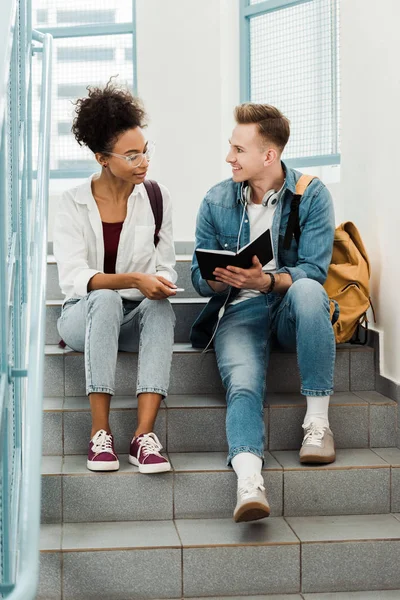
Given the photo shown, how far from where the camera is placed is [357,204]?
3291 millimetres

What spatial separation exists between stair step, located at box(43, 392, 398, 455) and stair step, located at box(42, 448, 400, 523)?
0.35ft

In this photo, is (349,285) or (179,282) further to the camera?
(179,282)

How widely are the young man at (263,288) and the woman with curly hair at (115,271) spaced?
0.63 feet

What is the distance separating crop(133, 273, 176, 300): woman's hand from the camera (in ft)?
8.55

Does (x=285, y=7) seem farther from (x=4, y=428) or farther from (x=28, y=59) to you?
(x=4, y=428)

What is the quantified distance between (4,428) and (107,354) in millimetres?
901

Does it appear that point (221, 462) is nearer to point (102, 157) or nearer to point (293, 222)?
point (293, 222)

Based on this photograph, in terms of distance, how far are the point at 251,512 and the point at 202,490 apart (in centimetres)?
27

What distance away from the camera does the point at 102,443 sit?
8.25 ft

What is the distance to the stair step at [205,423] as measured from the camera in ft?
8.79

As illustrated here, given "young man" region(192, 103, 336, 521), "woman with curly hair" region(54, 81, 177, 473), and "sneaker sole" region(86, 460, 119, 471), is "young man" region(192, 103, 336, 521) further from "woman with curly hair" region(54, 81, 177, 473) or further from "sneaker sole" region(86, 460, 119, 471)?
"sneaker sole" region(86, 460, 119, 471)

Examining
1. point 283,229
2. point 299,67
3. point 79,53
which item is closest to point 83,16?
point 79,53

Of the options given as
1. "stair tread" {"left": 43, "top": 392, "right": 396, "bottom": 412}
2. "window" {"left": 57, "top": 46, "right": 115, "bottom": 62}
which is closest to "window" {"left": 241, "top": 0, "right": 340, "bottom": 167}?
"window" {"left": 57, "top": 46, "right": 115, "bottom": 62}

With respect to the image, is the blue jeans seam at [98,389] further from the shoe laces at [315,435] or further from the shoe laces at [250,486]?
the shoe laces at [315,435]
